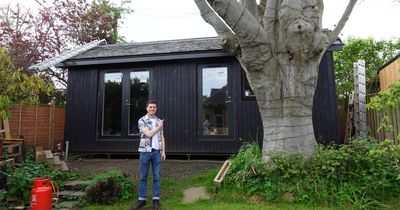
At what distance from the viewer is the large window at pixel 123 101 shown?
7895mm

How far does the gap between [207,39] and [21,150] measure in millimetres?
5871

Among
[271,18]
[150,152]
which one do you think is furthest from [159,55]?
[150,152]

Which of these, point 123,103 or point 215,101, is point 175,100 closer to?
point 215,101

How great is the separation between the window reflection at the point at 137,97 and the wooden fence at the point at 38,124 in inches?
121

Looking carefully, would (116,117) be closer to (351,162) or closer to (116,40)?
(351,162)

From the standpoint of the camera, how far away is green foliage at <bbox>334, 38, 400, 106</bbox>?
1380 centimetres

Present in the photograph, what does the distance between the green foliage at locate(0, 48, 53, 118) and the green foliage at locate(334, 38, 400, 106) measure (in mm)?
Result: 12948

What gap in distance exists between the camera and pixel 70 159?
7.82 m

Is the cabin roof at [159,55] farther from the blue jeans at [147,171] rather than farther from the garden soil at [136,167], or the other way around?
the blue jeans at [147,171]

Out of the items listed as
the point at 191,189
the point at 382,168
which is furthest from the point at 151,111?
the point at 382,168

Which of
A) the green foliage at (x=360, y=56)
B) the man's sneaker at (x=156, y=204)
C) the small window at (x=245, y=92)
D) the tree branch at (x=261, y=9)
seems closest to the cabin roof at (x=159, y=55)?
the small window at (x=245, y=92)

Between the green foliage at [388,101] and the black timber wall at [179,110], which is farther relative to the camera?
the black timber wall at [179,110]

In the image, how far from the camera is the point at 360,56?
14.2 meters

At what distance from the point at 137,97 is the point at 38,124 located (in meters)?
3.88
